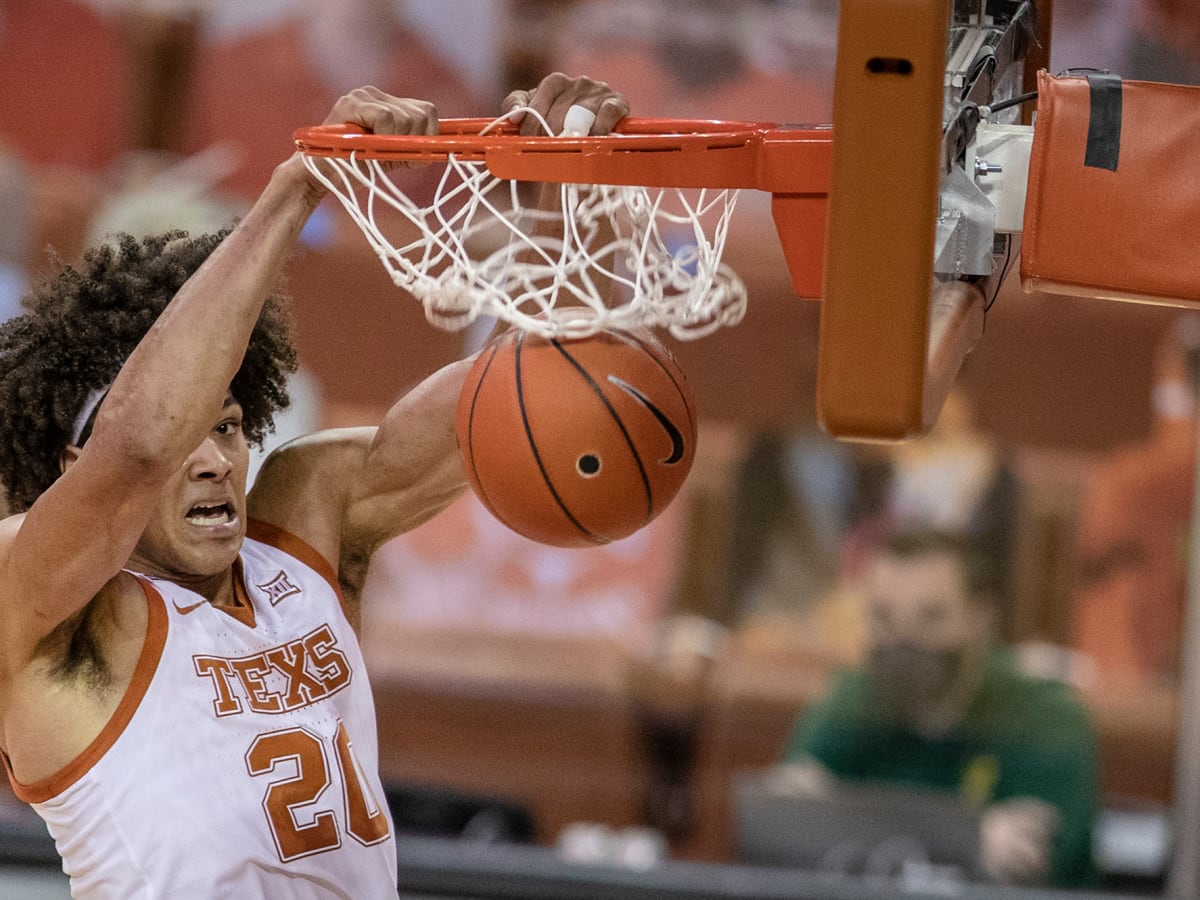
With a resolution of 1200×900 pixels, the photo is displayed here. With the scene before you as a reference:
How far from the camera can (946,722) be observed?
4.90 metres

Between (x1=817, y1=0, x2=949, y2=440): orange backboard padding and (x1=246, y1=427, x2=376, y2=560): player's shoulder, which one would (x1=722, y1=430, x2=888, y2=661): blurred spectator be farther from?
(x1=817, y1=0, x2=949, y2=440): orange backboard padding

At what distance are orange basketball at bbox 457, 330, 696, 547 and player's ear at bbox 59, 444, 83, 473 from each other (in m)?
0.54

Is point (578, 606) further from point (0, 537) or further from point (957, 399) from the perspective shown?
point (0, 537)

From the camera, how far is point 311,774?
2.05 meters

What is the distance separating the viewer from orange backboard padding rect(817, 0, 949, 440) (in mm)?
1553

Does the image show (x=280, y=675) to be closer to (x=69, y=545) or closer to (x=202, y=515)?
(x=202, y=515)

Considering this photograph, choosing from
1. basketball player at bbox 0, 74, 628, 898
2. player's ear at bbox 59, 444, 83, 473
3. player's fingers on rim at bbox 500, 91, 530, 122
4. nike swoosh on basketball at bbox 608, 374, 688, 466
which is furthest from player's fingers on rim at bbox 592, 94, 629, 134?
player's ear at bbox 59, 444, 83, 473

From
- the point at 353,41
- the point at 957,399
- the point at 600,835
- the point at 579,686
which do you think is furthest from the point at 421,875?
the point at 353,41

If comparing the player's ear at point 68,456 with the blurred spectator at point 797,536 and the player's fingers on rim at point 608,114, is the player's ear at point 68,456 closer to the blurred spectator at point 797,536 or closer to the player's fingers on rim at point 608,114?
the player's fingers on rim at point 608,114

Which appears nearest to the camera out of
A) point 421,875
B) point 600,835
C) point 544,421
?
point 544,421

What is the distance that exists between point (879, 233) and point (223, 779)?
1088 millimetres

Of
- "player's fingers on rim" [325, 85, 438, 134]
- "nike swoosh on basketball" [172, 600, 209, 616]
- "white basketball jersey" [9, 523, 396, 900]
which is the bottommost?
"white basketball jersey" [9, 523, 396, 900]

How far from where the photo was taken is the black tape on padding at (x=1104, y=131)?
1.88m

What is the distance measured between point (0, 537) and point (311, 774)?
A: 1.64 feet
